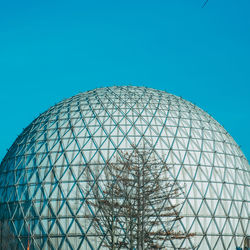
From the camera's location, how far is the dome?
151 ft

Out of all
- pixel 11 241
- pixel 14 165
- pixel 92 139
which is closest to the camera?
pixel 11 241

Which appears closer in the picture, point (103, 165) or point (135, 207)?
point (135, 207)

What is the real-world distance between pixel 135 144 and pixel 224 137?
1288 centimetres

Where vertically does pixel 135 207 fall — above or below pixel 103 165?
below

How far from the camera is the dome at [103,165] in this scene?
45906 millimetres

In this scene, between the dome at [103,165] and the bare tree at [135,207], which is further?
the dome at [103,165]

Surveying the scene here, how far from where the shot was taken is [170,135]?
49.4 meters

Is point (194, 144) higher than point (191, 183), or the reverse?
point (194, 144)

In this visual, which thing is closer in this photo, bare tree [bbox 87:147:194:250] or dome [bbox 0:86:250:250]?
bare tree [bbox 87:147:194:250]

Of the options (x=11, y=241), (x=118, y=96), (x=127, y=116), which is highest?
(x=118, y=96)

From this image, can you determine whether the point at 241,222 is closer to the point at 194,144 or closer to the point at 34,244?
the point at 194,144

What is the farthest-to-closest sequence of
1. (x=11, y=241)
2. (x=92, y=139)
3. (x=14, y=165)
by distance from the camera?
1. (x=14, y=165)
2. (x=92, y=139)
3. (x=11, y=241)

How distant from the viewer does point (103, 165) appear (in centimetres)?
4625

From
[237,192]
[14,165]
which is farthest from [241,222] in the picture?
[14,165]
